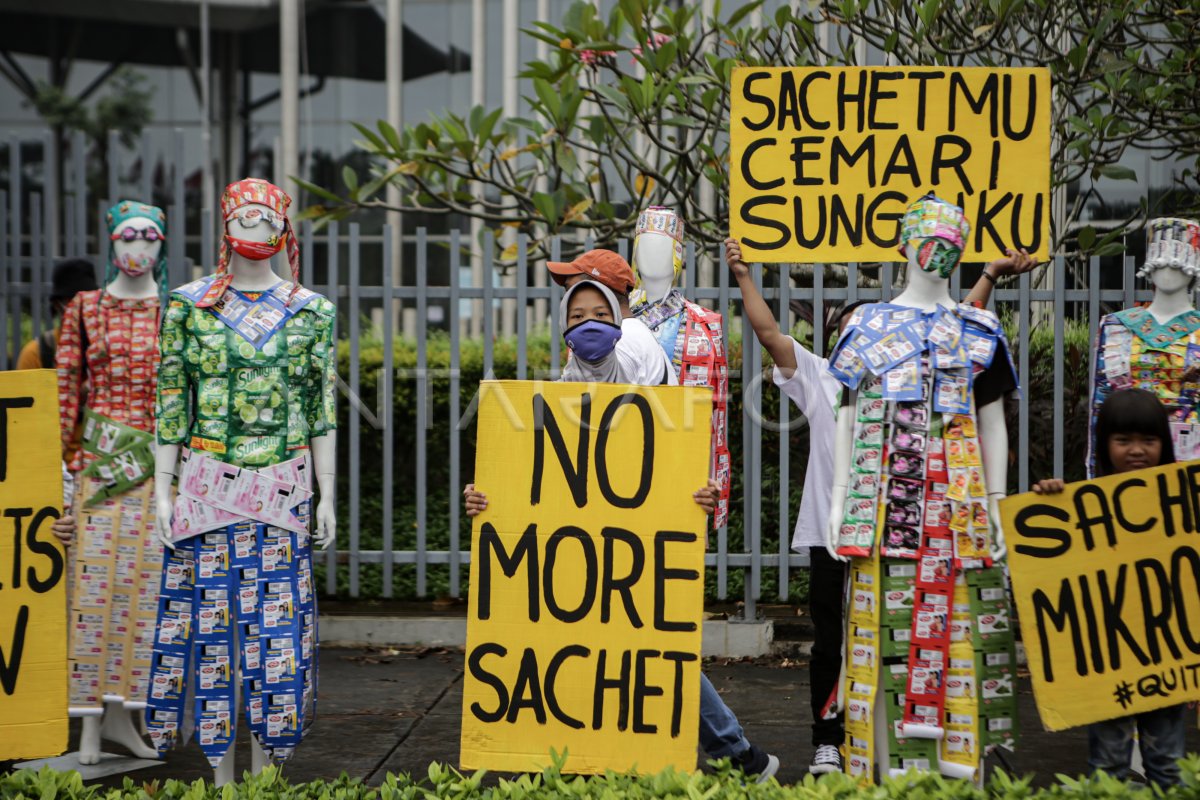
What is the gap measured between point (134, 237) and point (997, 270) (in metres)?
3.27

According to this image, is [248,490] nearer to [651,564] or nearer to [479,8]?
[651,564]

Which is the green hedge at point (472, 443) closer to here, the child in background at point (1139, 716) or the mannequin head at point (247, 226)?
the child in background at point (1139, 716)

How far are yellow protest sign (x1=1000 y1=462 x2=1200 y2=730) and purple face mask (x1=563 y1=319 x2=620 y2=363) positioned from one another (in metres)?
1.33

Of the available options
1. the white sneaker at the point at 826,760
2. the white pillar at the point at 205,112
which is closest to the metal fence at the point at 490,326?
the white sneaker at the point at 826,760

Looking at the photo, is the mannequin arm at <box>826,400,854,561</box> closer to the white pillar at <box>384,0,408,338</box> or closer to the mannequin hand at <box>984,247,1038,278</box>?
the mannequin hand at <box>984,247,1038,278</box>

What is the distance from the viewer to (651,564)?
13.9 feet

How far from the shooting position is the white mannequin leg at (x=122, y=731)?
5398 millimetres

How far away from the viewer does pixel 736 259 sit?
4.98 m

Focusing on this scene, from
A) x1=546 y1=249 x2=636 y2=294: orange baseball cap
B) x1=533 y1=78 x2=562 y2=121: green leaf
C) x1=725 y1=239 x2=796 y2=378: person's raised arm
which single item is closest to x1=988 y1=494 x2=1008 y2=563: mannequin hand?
x1=725 y1=239 x2=796 y2=378: person's raised arm

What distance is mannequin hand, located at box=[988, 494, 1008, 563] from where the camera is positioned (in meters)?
4.27

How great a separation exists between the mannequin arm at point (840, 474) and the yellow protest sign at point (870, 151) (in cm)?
86

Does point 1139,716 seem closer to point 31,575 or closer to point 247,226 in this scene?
point 247,226

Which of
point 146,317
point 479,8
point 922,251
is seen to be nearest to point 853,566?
point 922,251

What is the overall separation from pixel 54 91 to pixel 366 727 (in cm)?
1722
